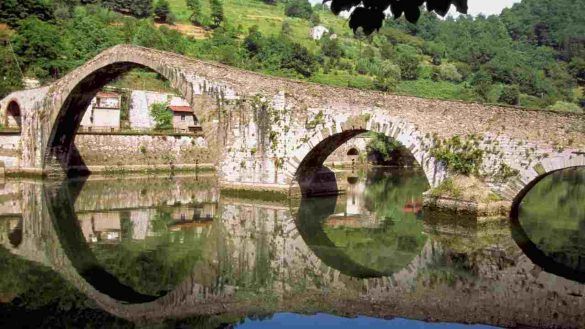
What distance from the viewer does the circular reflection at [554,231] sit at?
42.7ft

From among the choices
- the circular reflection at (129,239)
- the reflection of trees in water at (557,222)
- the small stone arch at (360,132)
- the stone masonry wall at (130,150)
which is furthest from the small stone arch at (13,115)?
the reflection of trees in water at (557,222)

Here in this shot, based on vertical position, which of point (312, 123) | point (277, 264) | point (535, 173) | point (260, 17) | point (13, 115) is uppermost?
point (260, 17)

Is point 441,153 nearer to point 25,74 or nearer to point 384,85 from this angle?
point 25,74

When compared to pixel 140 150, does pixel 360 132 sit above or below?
above

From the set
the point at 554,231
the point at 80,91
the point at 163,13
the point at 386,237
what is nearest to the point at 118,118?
the point at 80,91

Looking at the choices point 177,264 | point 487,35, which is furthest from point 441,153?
point 487,35

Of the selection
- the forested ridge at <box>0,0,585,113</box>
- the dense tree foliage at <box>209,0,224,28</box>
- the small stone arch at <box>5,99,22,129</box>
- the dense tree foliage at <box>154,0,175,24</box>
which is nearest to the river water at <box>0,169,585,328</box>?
the small stone arch at <box>5,99,22,129</box>

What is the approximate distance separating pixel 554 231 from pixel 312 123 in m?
7.68

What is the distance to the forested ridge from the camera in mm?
48594

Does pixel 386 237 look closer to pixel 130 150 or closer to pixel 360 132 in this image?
pixel 360 132

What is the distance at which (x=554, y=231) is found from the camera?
16.9 metres

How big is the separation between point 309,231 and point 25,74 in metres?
33.0

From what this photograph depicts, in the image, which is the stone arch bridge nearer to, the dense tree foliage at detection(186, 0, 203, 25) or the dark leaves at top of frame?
the dark leaves at top of frame

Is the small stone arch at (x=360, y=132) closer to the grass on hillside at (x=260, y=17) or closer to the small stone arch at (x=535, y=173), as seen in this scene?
the small stone arch at (x=535, y=173)
